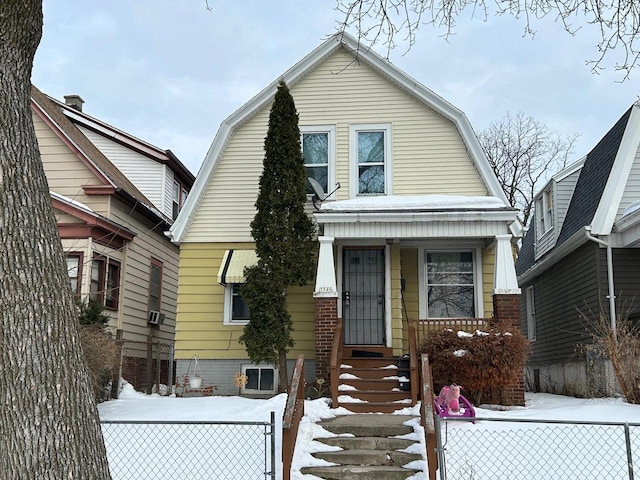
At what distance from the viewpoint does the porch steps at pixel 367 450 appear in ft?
23.9

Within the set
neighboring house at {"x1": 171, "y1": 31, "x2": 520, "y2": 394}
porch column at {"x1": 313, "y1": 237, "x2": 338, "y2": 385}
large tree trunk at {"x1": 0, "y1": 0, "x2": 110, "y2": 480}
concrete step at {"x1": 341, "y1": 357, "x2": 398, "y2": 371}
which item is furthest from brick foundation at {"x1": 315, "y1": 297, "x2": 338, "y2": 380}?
large tree trunk at {"x1": 0, "y1": 0, "x2": 110, "y2": 480}

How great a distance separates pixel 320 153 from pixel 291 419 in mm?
7927

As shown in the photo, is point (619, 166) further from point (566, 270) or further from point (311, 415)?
point (311, 415)

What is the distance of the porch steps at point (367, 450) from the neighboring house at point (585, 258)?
592cm

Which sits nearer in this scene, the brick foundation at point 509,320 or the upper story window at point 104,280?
the brick foundation at point 509,320

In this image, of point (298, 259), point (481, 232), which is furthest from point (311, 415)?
point (481, 232)

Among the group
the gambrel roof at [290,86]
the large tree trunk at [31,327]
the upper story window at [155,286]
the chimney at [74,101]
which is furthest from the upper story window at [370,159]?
the chimney at [74,101]

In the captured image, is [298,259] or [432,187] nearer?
[298,259]

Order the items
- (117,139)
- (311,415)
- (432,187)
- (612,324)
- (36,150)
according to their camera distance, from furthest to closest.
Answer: (117,139)
(432,187)
(612,324)
(311,415)
(36,150)

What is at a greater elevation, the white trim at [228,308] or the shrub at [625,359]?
the white trim at [228,308]

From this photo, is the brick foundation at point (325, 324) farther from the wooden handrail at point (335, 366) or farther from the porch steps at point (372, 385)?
the wooden handrail at point (335, 366)

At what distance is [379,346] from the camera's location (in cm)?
1295

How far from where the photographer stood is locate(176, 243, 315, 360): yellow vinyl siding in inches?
532

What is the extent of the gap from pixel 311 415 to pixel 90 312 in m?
4.98
